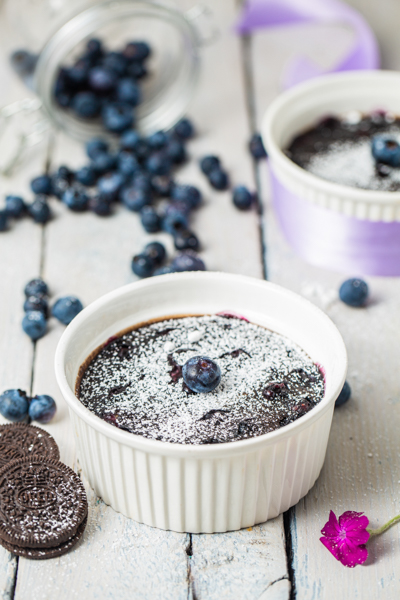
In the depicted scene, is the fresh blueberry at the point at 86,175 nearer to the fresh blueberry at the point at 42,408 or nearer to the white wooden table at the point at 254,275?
the white wooden table at the point at 254,275

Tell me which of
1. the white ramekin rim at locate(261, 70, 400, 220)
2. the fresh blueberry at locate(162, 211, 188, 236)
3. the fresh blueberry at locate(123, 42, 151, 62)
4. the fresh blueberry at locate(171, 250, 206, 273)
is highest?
the white ramekin rim at locate(261, 70, 400, 220)

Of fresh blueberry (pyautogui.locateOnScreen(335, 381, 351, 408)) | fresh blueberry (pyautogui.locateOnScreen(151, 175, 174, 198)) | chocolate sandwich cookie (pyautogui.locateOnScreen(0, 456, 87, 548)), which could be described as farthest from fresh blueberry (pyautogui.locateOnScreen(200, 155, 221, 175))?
chocolate sandwich cookie (pyautogui.locateOnScreen(0, 456, 87, 548))

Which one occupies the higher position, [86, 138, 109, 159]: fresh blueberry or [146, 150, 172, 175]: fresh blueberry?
[86, 138, 109, 159]: fresh blueberry

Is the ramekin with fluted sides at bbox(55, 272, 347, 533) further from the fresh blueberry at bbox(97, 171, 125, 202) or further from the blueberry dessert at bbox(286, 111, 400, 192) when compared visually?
the fresh blueberry at bbox(97, 171, 125, 202)

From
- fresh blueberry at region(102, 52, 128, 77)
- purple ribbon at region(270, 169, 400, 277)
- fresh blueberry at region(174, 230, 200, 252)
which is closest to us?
purple ribbon at region(270, 169, 400, 277)

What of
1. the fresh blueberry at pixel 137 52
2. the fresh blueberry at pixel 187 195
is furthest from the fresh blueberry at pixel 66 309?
the fresh blueberry at pixel 137 52

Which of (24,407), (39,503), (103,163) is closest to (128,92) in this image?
(103,163)

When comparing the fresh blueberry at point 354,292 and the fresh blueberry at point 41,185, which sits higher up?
the fresh blueberry at point 41,185
